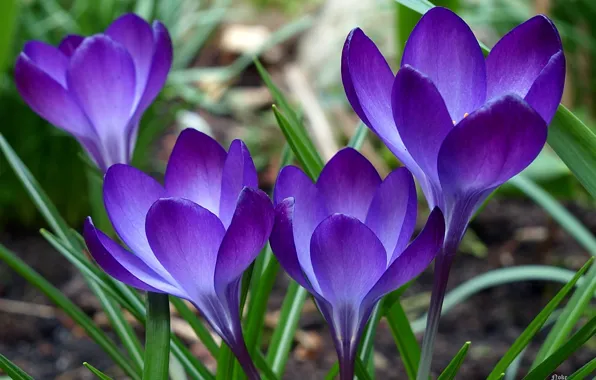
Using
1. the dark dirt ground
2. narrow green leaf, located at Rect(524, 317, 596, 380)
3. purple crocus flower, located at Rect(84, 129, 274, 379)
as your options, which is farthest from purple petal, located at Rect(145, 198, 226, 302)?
the dark dirt ground

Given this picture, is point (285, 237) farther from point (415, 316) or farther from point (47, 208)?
point (415, 316)

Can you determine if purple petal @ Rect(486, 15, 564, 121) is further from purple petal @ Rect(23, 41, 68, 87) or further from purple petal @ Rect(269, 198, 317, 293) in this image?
purple petal @ Rect(23, 41, 68, 87)

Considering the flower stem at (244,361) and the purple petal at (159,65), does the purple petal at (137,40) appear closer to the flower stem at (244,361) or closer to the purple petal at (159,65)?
the purple petal at (159,65)

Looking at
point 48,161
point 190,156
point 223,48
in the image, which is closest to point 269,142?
point 48,161

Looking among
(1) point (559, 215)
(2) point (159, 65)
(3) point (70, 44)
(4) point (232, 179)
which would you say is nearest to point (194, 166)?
(4) point (232, 179)

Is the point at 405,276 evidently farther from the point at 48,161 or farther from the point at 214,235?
the point at 48,161

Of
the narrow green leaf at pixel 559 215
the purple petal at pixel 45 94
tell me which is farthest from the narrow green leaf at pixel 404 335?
the narrow green leaf at pixel 559 215

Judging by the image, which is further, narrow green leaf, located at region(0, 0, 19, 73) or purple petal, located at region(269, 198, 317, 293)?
narrow green leaf, located at region(0, 0, 19, 73)
